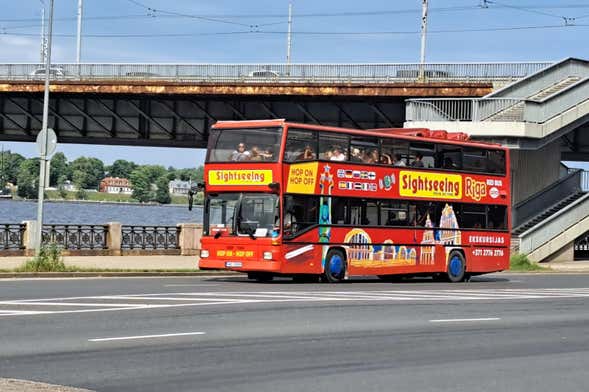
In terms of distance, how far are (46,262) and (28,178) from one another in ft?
424

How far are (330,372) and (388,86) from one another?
1647 inches

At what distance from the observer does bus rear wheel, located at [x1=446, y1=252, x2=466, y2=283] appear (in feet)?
104

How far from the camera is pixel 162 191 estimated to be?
160m

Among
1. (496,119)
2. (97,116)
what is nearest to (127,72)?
(97,116)

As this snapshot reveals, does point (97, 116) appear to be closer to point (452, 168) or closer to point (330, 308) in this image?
point (452, 168)

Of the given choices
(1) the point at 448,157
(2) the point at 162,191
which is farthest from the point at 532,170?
(2) the point at 162,191

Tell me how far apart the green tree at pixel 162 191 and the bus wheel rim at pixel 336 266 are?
430ft

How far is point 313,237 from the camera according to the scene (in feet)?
90.2

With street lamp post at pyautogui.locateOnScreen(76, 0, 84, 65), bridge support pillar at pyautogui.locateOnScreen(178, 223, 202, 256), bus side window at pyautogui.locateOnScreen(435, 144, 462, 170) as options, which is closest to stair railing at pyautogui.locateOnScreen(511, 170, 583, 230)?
bridge support pillar at pyautogui.locateOnScreen(178, 223, 202, 256)

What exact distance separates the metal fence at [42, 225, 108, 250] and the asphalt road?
45.6 feet

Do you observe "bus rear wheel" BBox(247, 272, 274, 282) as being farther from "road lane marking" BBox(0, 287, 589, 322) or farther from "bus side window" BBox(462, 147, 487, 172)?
"bus side window" BBox(462, 147, 487, 172)

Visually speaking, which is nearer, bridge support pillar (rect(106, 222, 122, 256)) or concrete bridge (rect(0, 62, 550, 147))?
bridge support pillar (rect(106, 222, 122, 256))

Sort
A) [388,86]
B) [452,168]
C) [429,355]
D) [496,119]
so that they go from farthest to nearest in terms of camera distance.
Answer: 1. [388,86]
2. [496,119]
3. [452,168]
4. [429,355]

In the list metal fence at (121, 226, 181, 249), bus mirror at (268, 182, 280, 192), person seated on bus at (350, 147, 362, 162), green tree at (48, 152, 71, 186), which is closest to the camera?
bus mirror at (268, 182, 280, 192)
